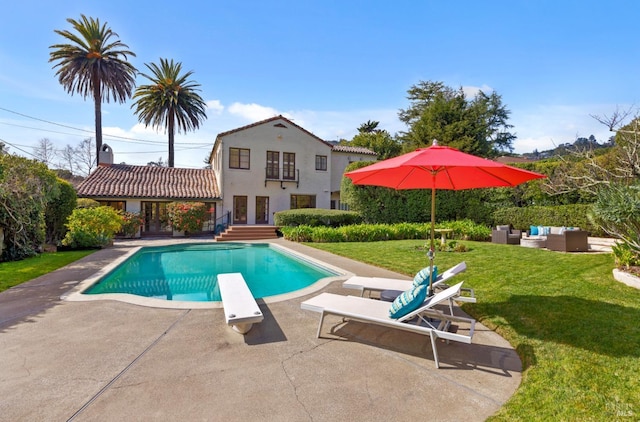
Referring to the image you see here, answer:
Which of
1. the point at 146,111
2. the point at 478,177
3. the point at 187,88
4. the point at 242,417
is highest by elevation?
the point at 187,88

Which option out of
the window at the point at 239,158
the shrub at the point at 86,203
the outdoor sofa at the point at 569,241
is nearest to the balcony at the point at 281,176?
the window at the point at 239,158

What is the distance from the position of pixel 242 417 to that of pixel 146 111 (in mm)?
34637

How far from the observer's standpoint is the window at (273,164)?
2422 cm

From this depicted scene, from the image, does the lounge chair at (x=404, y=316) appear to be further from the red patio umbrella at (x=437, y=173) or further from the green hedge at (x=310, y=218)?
the green hedge at (x=310, y=218)

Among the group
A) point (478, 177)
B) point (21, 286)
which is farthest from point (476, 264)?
point (21, 286)

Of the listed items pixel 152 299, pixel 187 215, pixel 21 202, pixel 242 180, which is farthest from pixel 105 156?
pixel 152 299

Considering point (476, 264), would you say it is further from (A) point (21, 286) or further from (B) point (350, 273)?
(A) point (21, 286)

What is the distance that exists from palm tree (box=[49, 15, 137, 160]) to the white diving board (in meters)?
25.7

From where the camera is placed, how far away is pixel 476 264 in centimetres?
955

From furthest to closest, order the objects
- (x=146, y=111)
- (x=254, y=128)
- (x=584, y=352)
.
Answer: (x=146, y=111) < (x=254, y=128) < (x=584, y=352)

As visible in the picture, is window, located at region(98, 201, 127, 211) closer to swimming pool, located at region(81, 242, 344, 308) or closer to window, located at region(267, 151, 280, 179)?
swimming pool, located at region(81, 242, 344, 308)

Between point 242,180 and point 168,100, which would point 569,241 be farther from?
point 168,100

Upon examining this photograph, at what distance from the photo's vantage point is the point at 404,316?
419 centimetres

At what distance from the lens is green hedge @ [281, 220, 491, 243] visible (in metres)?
16.6
